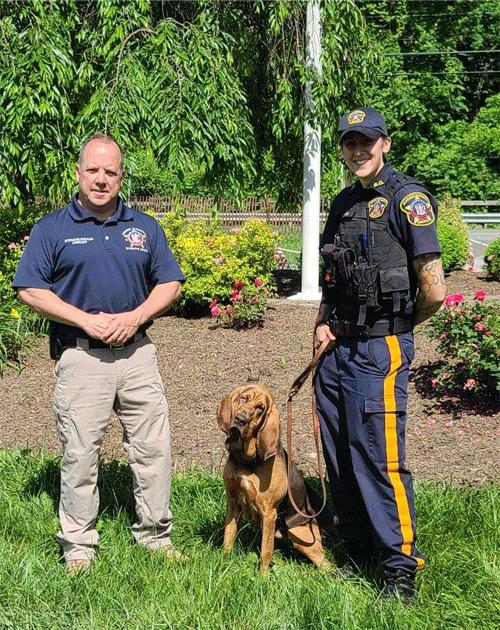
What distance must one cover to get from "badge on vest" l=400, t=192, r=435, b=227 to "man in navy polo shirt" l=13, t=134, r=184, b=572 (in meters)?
1.20

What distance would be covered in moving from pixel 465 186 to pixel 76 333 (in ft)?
98.4

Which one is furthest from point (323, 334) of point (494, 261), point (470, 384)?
point (494, 261)

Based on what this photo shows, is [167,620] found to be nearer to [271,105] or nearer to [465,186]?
[271,105]

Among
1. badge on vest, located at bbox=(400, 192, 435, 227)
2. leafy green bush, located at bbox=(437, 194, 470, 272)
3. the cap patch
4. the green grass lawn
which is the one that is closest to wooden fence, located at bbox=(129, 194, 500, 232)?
leafy green bush, located at bbox=(437, 194, 470, 272)

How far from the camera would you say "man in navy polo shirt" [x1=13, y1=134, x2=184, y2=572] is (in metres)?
3.74

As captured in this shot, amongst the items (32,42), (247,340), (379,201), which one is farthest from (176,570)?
(32,42)

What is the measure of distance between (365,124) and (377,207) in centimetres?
35

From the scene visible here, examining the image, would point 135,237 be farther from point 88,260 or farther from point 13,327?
point 13,327

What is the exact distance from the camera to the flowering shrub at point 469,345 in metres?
5.92

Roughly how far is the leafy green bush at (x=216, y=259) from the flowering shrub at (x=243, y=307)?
132 millimetres

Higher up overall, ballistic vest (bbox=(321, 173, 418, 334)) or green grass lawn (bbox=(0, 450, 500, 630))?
ballistic vest (bbox=(321, 173, 418, 334))

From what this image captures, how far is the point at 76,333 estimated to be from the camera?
3.82 meters

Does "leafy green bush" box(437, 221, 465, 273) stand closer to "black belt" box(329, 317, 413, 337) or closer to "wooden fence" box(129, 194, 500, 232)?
"wooden fence" box(129, 194, 500, 232)

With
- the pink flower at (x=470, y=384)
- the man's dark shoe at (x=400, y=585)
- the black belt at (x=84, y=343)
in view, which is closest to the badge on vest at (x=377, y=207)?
the black belt at (x=84, y=343)
